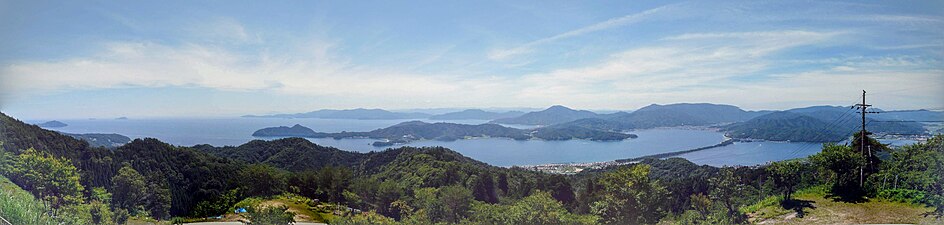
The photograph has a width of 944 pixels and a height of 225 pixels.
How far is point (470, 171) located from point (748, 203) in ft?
19.2

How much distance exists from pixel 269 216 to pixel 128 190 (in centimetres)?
406

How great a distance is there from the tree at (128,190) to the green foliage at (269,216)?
3218 mm

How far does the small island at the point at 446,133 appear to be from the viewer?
14.6 metres

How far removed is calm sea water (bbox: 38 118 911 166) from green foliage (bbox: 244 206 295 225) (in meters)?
4.12

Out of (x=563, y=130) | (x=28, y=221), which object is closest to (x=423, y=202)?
(x=28, y=221)

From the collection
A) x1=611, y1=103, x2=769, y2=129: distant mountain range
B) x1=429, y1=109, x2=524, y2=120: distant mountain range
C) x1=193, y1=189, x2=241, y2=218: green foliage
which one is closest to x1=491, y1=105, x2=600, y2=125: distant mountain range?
x1=429, y1=109, x2=524, y2=120: distant mountain range

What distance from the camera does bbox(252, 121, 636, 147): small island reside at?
14.6m

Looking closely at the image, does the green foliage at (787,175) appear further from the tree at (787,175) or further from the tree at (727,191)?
the tree at (727,191)

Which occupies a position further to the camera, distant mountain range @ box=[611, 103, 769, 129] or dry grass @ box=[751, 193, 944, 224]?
distant mountain range @ box=[611, 103, 769, 129]

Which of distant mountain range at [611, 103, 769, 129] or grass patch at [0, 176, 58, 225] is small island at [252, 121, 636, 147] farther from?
grass patch at [0, 176, 58, 225]

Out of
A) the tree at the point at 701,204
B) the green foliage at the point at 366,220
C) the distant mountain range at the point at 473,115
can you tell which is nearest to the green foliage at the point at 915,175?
the tree at the point at 701,204

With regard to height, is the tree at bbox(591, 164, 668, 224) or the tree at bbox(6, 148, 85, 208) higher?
the tree at bbox(6, 148, 85, 208)

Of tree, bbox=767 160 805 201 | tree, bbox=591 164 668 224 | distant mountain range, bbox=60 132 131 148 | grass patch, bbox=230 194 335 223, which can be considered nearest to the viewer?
tree, bbox=767 160 805 201

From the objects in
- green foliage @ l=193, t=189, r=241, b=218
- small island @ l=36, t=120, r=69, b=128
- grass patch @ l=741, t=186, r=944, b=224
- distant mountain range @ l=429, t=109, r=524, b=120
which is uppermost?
distant mountain range @ l=429, t=109, r=524, b=120
